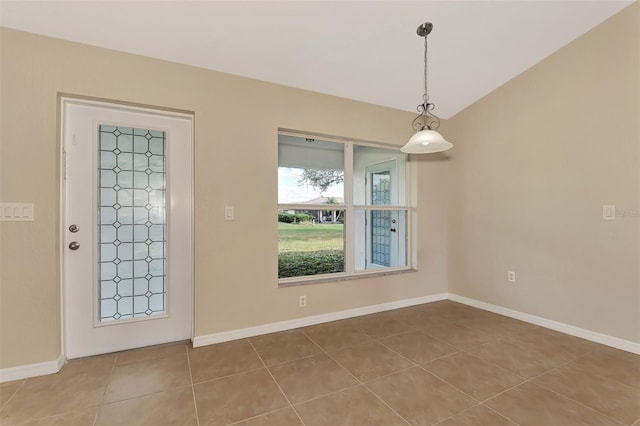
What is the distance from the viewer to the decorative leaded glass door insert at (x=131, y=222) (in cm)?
250

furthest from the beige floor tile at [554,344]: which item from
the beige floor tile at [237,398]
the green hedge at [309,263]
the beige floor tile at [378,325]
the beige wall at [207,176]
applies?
the beige floor tile at [237,398]

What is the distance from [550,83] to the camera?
3047 millimetres

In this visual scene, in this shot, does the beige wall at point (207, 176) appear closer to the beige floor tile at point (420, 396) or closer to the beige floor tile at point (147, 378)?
the beige floor tile at point (147, 378)

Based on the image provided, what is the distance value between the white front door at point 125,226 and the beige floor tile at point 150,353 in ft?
0.25

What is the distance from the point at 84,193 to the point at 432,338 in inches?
132

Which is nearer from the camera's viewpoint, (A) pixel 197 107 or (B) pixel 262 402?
(B) pixel 262 402

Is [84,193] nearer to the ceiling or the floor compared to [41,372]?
nearer to the ceiling

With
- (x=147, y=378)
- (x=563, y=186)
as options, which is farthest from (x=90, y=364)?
(x=563, y=186)

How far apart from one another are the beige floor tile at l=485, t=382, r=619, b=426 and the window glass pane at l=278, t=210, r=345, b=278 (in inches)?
78.3

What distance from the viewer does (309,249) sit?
11.3ft

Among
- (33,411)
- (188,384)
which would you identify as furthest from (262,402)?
(33,411)

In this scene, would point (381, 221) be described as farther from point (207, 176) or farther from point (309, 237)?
point (207, 176)

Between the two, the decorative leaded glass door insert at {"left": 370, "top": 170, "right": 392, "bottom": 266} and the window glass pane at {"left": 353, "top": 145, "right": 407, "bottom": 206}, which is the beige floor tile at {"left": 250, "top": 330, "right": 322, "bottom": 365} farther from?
the window glass pane at {"left": 353, "top": 145, "right": 407, "bottom": 206}

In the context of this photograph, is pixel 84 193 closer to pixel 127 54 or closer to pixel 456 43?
pixel 127 54
